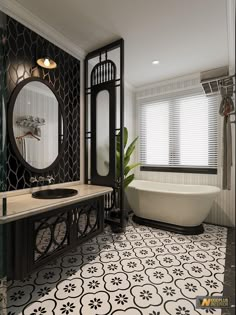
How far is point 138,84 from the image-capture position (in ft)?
12.2

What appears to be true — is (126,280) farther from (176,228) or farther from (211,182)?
(211,182)

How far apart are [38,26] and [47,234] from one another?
219 cm

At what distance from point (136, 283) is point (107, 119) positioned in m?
1.92

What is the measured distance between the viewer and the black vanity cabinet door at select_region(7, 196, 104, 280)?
1.28m

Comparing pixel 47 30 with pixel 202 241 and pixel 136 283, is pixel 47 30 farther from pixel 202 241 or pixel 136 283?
pixel 202 241

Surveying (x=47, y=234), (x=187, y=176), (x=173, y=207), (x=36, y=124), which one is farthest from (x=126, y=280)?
(x=187, y=176)

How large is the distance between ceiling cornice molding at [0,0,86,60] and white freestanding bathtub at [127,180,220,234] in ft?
7.43

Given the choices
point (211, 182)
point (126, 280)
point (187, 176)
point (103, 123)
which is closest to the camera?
point (126, 280)

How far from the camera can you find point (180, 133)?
338cm

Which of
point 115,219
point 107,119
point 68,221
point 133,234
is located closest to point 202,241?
point 133,234

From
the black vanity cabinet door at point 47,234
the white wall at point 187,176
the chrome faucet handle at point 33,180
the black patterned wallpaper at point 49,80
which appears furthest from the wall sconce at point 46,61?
the white wall at point 187,176

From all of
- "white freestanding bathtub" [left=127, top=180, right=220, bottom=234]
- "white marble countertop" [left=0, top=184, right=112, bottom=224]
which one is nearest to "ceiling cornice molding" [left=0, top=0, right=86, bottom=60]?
"white marble countertop" [left=0, top=184, right=112, bottom=224]

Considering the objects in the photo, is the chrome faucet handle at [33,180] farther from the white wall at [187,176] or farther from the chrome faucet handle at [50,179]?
the white wall at [187,176]

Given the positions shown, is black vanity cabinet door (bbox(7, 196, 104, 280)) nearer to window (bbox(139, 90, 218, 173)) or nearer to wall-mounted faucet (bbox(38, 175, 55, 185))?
wall-mounted faucet (bbox(38, 175, 55, 185))
